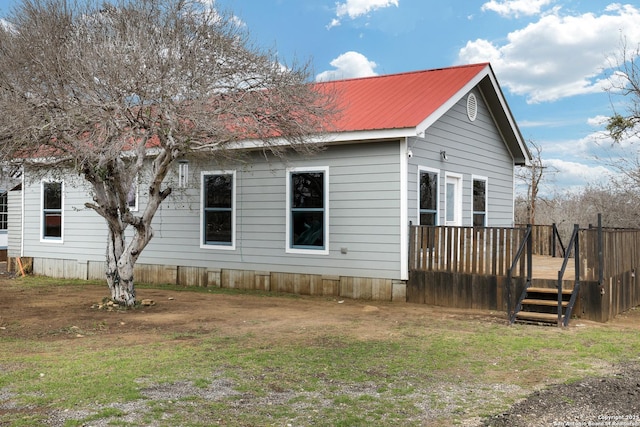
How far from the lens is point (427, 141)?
1229cm

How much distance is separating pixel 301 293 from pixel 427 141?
3.95m

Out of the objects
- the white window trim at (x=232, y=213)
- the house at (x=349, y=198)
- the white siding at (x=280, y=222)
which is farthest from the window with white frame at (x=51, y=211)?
the white window trim at (x=232, y=213)

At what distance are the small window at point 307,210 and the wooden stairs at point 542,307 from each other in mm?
4022

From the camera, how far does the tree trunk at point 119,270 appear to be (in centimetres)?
1047

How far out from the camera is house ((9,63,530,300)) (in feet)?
38.1

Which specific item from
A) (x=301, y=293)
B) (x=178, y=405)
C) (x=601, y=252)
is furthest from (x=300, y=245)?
(x=178, y=405)

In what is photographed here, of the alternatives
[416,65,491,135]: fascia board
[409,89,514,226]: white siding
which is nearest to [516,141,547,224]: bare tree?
[409,89,514,226]: white siding

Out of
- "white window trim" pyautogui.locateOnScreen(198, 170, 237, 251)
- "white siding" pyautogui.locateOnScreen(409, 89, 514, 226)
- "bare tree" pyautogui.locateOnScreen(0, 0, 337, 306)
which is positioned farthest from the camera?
"white window trim" pyautogui.locateOnScreen(198, 170, 237, 251)

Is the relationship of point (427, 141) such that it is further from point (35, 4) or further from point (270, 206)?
point (35, 4)

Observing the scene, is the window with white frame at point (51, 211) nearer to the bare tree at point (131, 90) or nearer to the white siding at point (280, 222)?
the white siding at point (280, 222)

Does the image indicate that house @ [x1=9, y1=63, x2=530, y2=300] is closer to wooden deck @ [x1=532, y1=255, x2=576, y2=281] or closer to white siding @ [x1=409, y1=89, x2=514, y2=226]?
white siding @ [x1=409, y1=89, x2=514, y2=226]

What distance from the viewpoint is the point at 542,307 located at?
9875 millimetres

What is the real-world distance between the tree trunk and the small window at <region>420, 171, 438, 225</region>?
18.1ft

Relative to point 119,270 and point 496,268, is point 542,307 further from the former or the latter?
point 119,270
